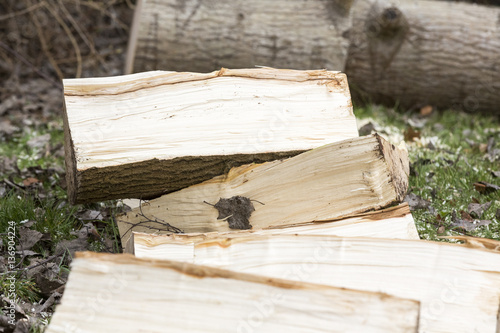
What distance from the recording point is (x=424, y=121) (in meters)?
4.87

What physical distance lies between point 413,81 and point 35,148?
11.5 ft

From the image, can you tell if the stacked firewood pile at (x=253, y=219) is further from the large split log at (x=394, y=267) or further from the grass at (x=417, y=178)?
the grass at (x=417, y=178)

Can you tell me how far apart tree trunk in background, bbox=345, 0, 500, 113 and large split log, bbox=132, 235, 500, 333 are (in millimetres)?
3310

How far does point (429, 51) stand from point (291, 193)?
321 centimetres

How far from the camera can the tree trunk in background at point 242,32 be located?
455 cm

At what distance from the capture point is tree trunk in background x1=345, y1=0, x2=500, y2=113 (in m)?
4.85

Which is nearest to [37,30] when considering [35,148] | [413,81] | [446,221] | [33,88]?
[33,88]

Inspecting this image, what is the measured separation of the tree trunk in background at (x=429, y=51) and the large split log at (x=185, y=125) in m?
2.48

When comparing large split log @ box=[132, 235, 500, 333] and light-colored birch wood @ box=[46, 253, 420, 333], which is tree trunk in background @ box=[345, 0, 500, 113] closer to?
large split log @ box=[132, 235, 500, 333]

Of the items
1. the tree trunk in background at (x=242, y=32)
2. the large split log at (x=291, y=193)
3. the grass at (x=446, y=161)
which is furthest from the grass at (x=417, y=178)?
the tree trunk in background at (x=242, y=32)

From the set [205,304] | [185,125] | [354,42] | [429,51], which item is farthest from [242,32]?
[205,304]

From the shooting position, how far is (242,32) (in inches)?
181

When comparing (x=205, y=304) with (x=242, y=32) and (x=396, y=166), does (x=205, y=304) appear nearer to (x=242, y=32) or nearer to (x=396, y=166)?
(x=396, y=166)

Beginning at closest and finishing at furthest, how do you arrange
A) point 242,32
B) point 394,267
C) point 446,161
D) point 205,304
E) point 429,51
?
point 205,304
point 394,267
point 446,161
point 242,32
point 429,51
